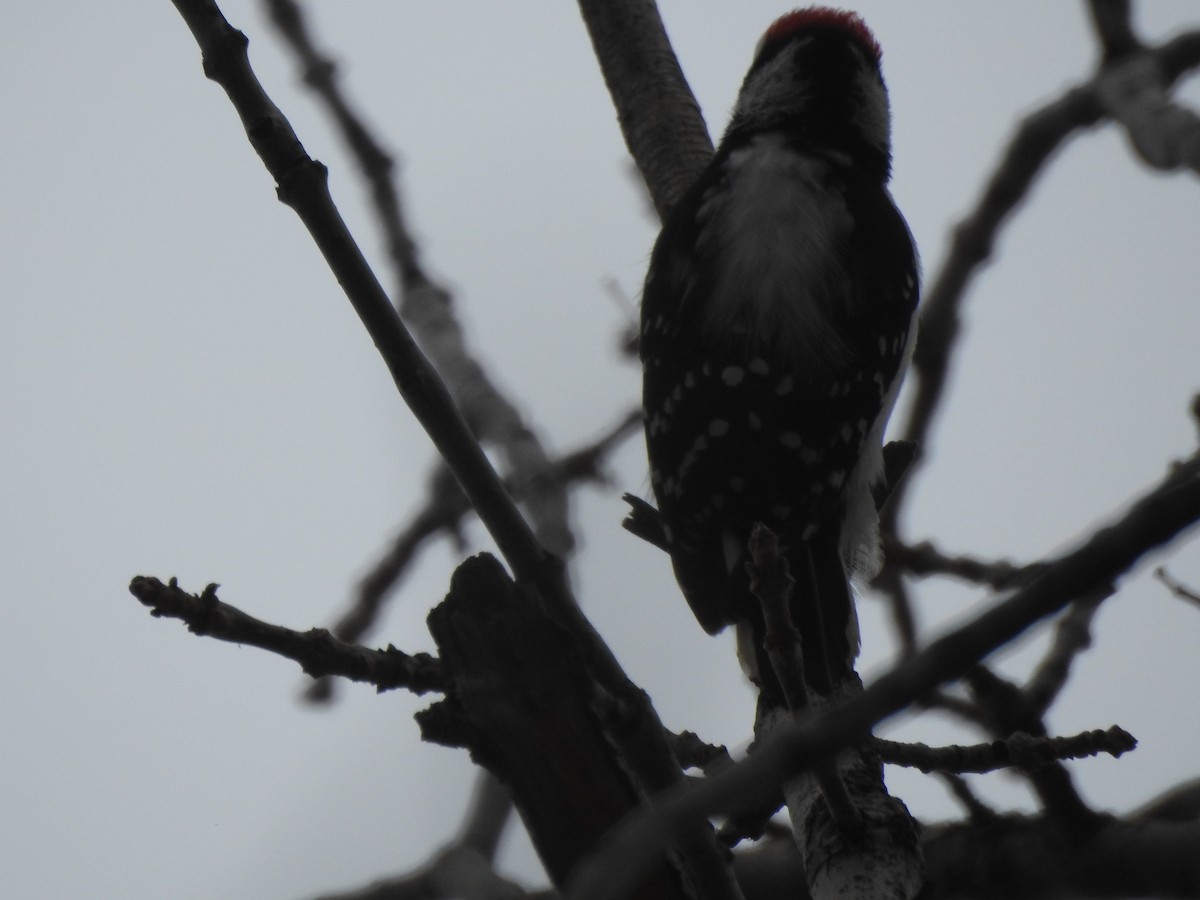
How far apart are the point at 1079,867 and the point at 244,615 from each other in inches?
68.7

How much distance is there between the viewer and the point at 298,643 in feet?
5.51

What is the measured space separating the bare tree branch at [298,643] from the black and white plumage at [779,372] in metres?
1.04

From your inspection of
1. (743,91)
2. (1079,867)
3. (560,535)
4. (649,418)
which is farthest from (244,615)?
(743,91)

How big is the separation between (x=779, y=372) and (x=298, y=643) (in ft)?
4.56

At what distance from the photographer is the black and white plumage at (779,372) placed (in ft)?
8.89

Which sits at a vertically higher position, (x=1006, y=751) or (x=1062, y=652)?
(x=1062, y=652)

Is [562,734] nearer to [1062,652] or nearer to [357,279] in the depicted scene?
[357,279]

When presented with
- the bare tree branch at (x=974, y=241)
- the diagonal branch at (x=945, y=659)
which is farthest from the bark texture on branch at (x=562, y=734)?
the bare tree branch at (x=974, y=241)

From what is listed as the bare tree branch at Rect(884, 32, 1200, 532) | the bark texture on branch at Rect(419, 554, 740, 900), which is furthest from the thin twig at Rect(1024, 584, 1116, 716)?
the bark texture on branch at Rect(419, 554, 740, 900)

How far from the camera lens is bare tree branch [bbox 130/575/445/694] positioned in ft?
5.10

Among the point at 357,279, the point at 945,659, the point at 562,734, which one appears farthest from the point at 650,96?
the point at 945,659

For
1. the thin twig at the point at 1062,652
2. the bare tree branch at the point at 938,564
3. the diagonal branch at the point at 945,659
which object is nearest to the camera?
the diagonal branch at the point at 945,659

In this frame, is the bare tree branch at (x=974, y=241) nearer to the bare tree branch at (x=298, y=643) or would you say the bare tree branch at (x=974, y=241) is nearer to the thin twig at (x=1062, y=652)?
the thin twig at (x=1062, y=652)

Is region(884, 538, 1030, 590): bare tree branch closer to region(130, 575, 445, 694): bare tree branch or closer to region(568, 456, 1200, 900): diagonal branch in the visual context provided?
region(130, 575, 445, 694): bare tree branch
